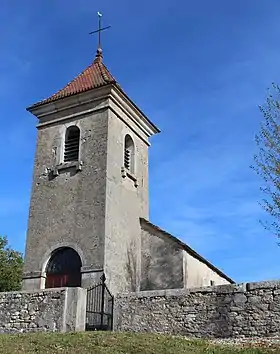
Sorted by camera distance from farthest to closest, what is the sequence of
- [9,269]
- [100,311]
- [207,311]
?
[9,269] < [100,311] < [207,311]

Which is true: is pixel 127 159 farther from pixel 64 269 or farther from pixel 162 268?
pixel 64 269

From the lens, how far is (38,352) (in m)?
8.59

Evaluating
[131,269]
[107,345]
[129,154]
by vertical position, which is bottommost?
[107,345]

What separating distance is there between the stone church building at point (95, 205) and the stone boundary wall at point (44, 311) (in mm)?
3781

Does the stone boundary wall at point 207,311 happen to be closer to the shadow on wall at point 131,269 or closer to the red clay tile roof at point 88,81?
the shadow on wall at point 131,269

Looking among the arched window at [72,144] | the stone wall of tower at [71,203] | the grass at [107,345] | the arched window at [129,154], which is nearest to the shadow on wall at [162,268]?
the stone wall of tower at [71,203]

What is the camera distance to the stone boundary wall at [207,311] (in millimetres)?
11570

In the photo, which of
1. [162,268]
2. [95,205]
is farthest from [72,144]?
[162,268]

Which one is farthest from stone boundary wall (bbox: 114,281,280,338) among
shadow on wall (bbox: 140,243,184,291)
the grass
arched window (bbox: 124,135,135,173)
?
arched window (bbox: 124,135,135,173)

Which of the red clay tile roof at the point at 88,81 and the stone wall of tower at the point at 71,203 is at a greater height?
the red clay tile roof at the point at 88,81

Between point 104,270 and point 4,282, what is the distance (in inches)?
662

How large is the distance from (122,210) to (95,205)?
1.36m

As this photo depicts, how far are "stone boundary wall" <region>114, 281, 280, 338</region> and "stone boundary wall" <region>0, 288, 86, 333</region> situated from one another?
4.75ft

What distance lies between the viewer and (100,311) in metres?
14.4
